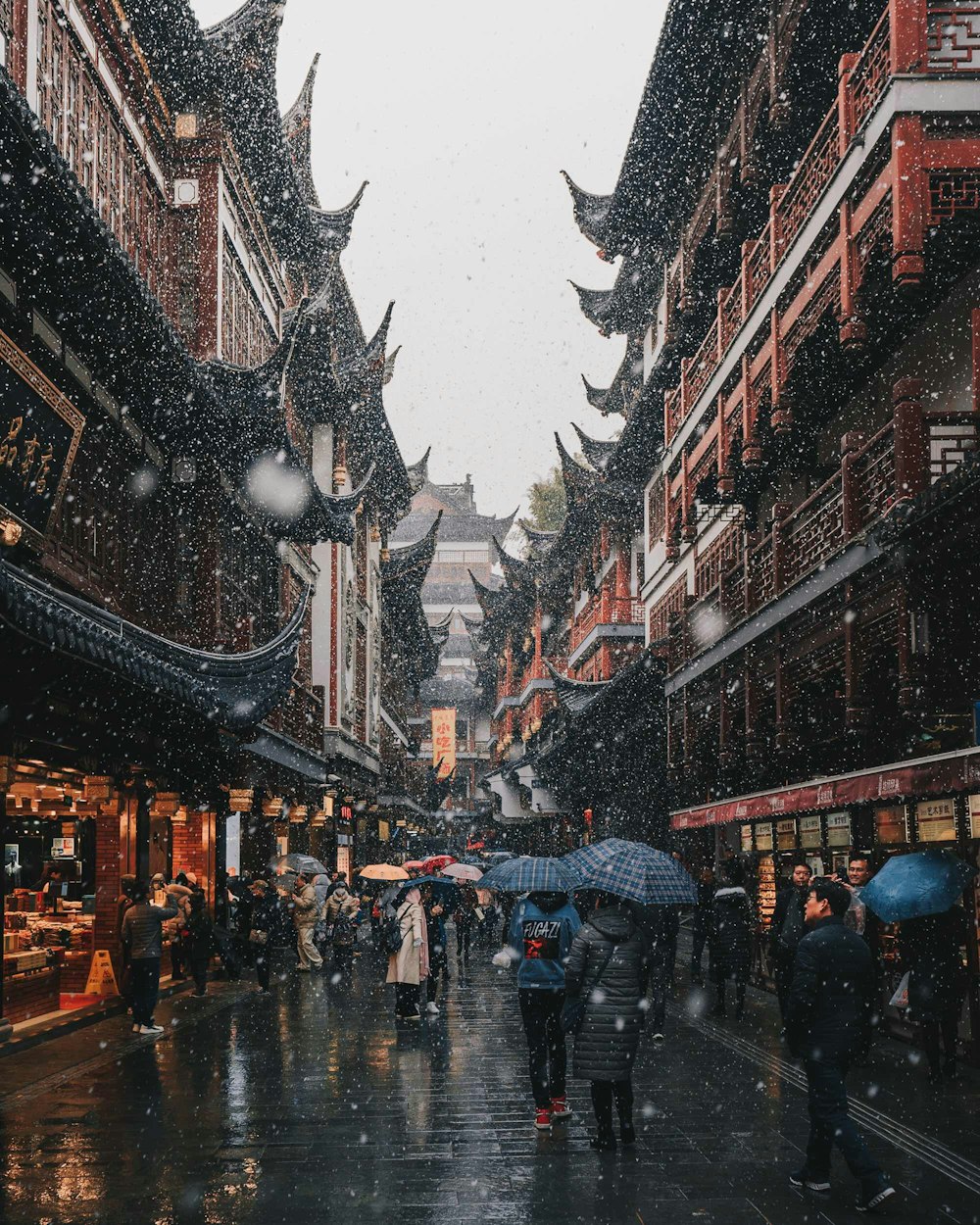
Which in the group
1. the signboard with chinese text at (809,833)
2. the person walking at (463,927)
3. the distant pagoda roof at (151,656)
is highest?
the distant pagoda roof at (151,656)

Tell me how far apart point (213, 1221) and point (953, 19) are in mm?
12231

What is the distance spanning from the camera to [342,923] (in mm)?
23594

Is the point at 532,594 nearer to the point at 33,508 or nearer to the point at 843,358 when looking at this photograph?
the point at 843,358

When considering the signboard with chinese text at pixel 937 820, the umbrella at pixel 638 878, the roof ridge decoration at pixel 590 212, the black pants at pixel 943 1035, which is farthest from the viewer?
the roof ridge decoration at pixel 590 212

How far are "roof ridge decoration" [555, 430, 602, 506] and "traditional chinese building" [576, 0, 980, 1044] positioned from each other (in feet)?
32.1

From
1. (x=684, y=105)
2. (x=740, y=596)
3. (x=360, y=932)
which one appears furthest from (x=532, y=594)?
(x=740, y=596)

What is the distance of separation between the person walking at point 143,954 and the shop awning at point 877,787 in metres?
7.08

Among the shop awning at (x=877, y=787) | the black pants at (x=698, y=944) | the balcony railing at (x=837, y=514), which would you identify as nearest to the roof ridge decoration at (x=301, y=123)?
the balcony railing at (x=837, y=514)

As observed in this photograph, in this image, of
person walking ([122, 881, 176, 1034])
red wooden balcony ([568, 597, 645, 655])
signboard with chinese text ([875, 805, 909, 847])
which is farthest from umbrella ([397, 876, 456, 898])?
red wooden balcony ([568, 597, 645, 655])

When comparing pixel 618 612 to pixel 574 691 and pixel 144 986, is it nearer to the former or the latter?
pixel 574 691

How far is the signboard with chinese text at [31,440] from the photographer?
10.7m

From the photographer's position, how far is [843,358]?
16797mm

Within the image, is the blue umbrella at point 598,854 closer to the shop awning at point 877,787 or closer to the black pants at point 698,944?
the shop awning at point 877,787

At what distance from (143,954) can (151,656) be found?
9.99 ft
